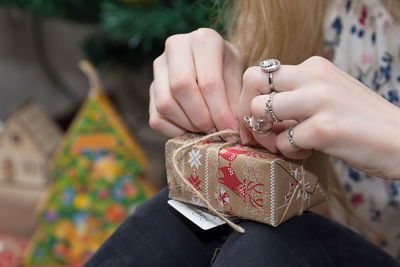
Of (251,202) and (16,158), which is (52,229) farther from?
(251,202)

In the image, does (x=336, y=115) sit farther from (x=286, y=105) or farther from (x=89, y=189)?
(x=89, y=189)

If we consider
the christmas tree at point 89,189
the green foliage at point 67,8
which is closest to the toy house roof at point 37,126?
the christmas tree at point 89,189

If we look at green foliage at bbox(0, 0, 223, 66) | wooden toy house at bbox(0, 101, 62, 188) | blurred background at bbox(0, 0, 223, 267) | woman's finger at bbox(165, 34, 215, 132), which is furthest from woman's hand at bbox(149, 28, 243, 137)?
wooden toy house at bbox(0, 101, 62, 188)

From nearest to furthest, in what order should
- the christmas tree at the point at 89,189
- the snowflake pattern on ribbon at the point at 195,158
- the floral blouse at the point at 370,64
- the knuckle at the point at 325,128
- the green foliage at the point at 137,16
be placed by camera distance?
1. the knuckle at the point at 325,128
2. the snowflake pattern on ribbon at the point at 195,158
3. the floral blouse at the point at 370,64
4. the green foliage at the point at 137,16
5. the christmas tree at the point at 89,189

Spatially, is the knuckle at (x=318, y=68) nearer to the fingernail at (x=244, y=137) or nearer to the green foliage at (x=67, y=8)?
the fingernail at (x=244, y=137)

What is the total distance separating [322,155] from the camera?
0.52 meters

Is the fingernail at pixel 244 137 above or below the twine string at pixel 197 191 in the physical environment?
above

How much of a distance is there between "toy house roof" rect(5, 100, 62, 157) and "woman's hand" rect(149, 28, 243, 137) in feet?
3.04

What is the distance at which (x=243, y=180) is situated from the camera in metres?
0.44

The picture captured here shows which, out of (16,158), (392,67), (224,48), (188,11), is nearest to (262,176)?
(224,48)

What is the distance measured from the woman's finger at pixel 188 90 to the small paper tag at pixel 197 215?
86 mm

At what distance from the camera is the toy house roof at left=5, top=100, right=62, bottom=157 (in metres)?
1.36

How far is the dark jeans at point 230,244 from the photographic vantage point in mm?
427

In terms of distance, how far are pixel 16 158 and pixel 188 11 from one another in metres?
0.74
